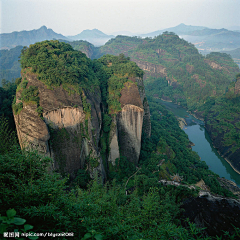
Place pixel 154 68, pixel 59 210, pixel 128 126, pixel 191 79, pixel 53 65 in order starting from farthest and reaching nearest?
pixel 154 68 → pixel 191 79 → pixel 128 126 → pixel 53 65 → pixel 59 210

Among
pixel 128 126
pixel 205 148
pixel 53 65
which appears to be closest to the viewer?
pixel 53 65

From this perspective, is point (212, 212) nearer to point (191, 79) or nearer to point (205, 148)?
point (205, 148)

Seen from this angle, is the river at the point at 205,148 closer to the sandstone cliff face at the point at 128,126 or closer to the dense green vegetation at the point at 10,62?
the sandstone cliff face at the point at 128,126

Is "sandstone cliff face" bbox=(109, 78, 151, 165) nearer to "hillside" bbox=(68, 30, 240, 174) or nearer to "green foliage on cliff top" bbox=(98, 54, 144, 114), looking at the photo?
"green foliage on cliff top" bbox=(98, 54, 144, 114)

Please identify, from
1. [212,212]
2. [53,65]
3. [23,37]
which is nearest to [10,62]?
[23,37]

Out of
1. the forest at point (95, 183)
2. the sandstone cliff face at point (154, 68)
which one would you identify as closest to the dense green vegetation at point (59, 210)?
the forest at point (95, 183)

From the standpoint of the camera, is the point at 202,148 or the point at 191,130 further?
the point at 191,130

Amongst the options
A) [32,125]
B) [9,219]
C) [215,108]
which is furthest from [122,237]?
[215,108]

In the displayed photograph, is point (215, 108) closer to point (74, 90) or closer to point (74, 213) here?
point (74, 90)

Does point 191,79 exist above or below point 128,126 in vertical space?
below
